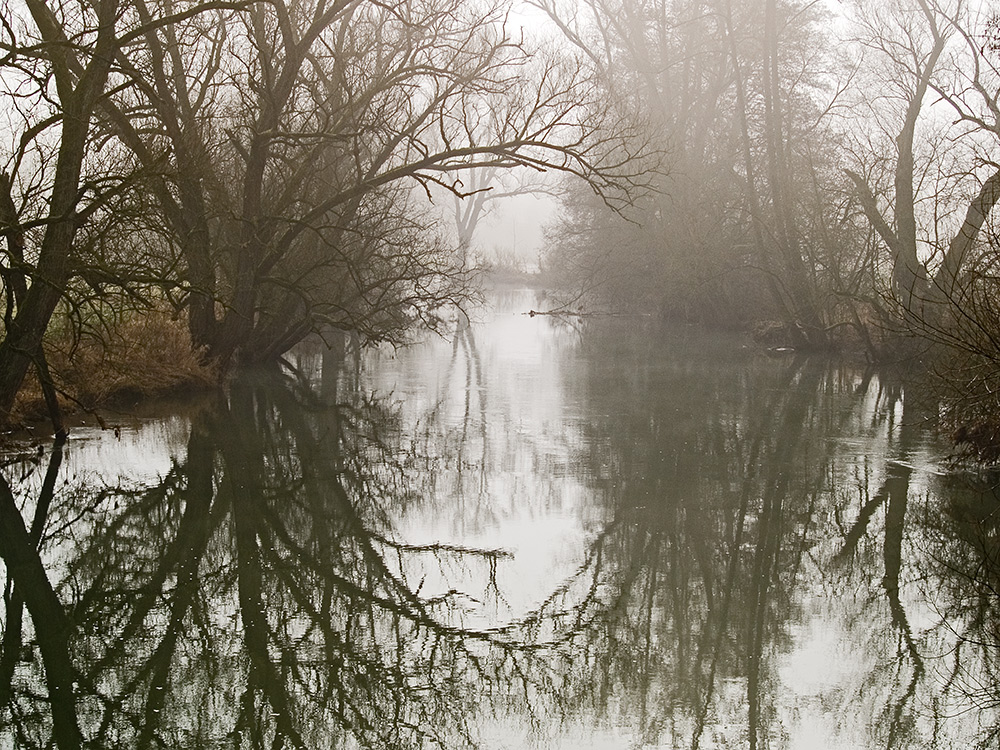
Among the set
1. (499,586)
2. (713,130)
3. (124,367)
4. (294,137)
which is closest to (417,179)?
(294,137)

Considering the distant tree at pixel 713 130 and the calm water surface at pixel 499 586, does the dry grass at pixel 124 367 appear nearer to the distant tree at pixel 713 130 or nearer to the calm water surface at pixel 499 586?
the calm water surface at pixel 499 586

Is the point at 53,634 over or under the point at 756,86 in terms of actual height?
under

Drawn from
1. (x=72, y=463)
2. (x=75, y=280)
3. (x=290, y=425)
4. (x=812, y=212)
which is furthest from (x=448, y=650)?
(x=812, y=212)

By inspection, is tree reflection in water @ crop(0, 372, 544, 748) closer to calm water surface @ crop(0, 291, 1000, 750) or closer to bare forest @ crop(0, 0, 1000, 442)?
calm water surface @ crop(0, 291, 1000, 750)

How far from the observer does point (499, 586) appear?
24.9ft

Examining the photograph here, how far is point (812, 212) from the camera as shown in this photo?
24734 mm

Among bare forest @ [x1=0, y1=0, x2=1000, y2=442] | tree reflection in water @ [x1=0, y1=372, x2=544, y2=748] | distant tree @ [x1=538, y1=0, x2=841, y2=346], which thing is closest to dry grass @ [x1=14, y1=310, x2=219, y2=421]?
bare forest @ [x1=0, y1=0, x2=1000, y2=442]

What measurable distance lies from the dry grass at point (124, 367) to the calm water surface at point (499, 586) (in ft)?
2.34

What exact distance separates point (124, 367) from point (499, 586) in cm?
771

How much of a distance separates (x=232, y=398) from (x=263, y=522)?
7553 millimetres

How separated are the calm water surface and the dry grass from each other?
71cm

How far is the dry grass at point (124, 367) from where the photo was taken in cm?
1319

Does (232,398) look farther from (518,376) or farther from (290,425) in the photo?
(518,376)

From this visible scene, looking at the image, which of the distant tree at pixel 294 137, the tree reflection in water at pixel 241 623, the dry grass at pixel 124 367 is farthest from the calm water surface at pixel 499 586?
the distant tree at pixel 294 137
